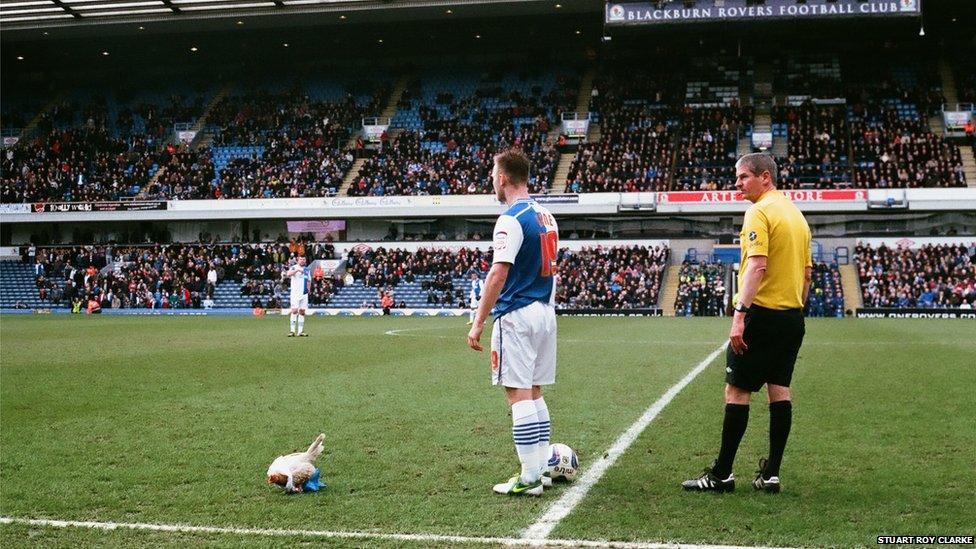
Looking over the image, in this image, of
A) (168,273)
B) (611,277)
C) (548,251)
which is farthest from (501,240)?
(168,273)

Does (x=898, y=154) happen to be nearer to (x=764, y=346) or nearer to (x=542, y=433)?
(x=764, y=346)

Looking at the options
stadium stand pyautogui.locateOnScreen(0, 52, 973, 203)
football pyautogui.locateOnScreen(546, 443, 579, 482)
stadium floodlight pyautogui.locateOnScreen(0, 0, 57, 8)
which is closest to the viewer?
football pyautogui.locateOnScreen(546, 443, 579, 482)

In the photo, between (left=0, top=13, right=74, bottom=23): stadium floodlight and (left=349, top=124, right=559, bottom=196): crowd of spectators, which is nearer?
(left=349, top=124, right=559, bottom=196): crowd of spectators

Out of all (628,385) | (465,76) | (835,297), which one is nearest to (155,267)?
(465,76)

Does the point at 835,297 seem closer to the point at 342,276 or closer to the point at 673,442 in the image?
the point at 342,276

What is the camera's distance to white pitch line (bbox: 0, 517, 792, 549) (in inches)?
187

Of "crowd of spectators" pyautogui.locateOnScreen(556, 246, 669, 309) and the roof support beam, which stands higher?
the roof support beam

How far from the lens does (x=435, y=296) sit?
151 ft

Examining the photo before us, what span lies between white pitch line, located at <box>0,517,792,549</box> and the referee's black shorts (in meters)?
1.67

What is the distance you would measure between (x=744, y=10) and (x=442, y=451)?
43.2 m

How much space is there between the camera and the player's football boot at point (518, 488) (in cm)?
592

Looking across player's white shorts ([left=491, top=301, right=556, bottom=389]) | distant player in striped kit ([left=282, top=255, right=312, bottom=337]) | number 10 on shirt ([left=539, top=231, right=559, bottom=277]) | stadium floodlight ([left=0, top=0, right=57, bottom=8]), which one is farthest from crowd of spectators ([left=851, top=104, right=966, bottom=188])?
player's white shorts ([left=491, top=301, right=556, bottom=389])

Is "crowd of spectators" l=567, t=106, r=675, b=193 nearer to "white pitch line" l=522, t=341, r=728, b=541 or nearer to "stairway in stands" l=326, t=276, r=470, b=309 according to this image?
"stairway in stands" l=326, t=276, r=470, b=309

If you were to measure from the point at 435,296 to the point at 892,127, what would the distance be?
27.2m
